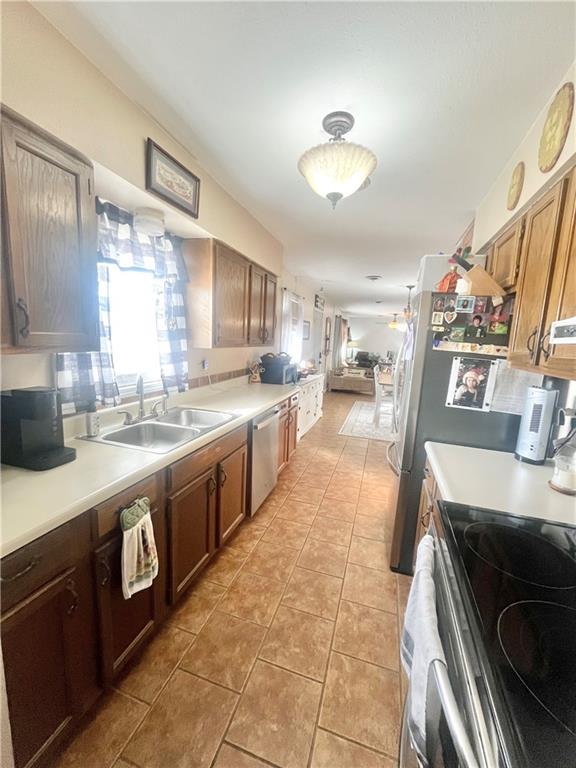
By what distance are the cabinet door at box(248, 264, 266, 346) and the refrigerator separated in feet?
4.97

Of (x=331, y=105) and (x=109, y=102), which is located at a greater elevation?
(x=331, y=105)

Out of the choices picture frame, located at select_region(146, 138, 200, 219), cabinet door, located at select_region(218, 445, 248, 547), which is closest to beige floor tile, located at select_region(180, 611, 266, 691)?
cabinet door, located at select_region(218, 445, 248, 547)

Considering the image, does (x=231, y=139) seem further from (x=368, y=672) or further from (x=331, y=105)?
(x=368, y=672)

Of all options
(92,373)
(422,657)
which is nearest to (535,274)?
(422,657)

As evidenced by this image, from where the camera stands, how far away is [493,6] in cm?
97

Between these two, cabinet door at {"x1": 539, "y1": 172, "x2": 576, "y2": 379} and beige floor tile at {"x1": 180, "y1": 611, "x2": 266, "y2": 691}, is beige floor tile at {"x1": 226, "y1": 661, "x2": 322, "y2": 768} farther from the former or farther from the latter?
cabinet door at {"x1": 539, "y1": 172, "x2": 576, "y2": 379}

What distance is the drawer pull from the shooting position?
832 millimetres

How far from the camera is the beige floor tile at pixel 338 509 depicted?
8.90ft

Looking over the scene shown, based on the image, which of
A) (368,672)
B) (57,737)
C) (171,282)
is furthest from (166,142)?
(368,672)

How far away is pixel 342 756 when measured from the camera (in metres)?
1.14

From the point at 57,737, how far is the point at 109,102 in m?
2.37

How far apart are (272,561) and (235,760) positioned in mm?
1020

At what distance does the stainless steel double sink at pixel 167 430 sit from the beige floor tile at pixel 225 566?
856 mm

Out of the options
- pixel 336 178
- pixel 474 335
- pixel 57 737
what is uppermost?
pixel 336 178
